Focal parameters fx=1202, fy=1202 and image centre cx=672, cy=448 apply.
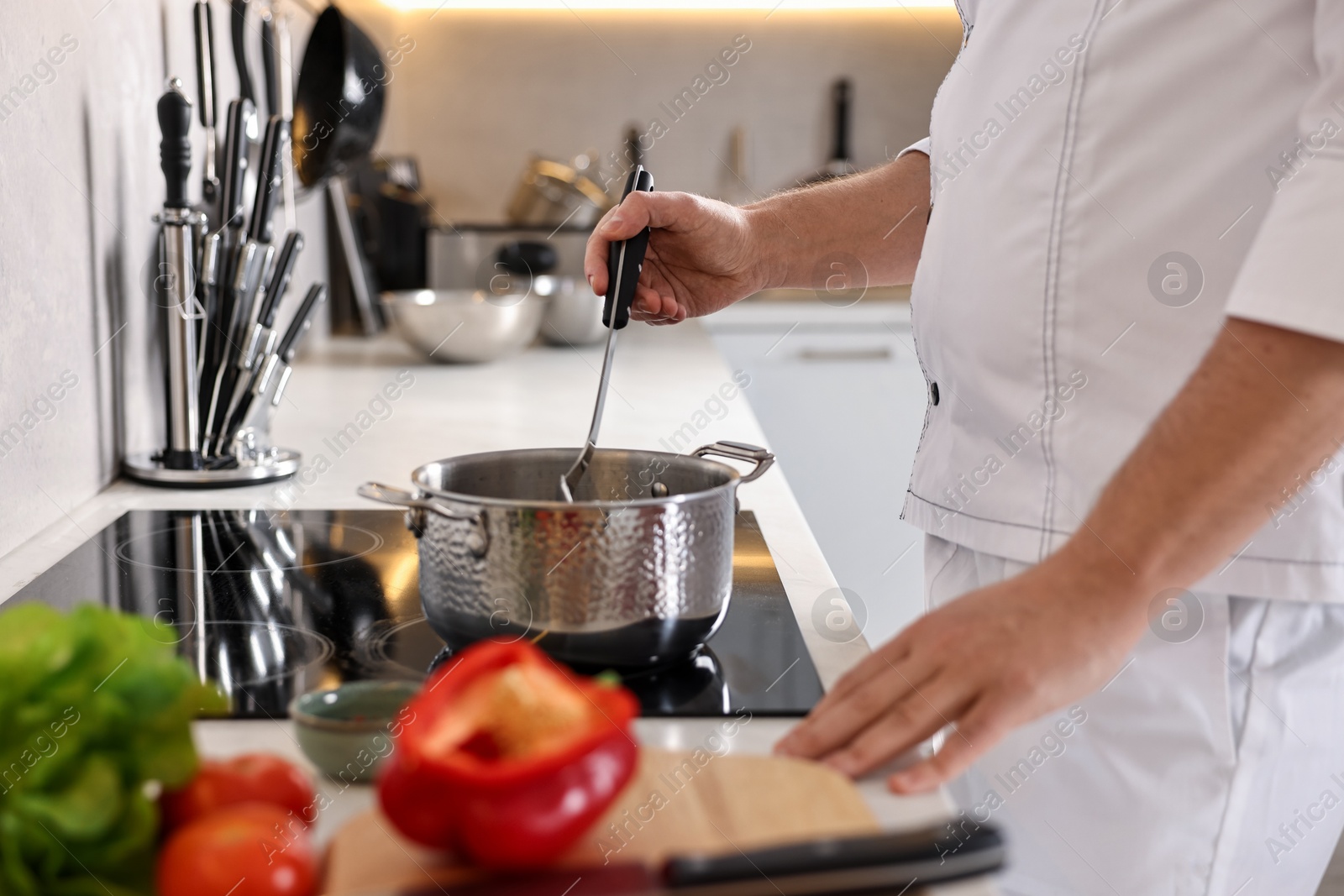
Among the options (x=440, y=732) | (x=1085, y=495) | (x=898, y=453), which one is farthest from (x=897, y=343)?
(x=440, y=732)

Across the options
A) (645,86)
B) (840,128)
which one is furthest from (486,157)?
(840,128)

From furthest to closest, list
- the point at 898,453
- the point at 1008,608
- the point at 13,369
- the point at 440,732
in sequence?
the point at 898,453 → the point at 13,369 → the point at 1008,608 → the point at 440,732

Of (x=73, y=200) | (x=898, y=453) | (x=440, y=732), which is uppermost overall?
(x=73, y=200)

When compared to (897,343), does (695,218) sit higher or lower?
higher

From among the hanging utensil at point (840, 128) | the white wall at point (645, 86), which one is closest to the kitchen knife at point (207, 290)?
the white wall at point (645, 86)

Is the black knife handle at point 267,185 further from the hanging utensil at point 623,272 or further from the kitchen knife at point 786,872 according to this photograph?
the kitchen knife at point 786,872

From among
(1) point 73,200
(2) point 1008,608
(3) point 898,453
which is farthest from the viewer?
(3) point 898,453

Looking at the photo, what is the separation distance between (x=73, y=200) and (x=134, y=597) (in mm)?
377

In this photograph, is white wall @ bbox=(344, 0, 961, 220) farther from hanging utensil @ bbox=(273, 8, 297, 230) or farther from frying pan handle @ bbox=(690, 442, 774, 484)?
frying pan handle @ bbox=(690, 442, 774, 484)

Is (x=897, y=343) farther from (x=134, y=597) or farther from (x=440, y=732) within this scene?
(x=440, y=732)

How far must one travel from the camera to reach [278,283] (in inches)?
47.1

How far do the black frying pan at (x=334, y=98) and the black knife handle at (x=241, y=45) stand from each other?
0.30 metres

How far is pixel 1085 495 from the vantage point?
812 millimetres

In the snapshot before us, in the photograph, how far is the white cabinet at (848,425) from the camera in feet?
6.82
